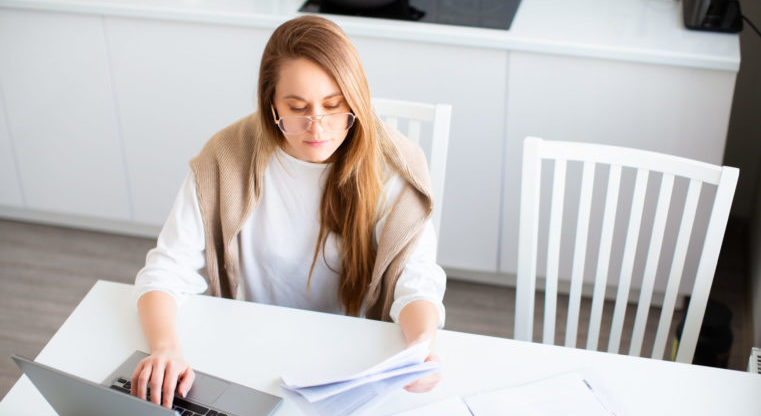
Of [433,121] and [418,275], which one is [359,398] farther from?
[433,121]

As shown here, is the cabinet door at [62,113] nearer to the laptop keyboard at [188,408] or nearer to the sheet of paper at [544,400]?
the laptop keyboard at [188,408]

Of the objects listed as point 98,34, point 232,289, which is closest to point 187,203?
point 232,289

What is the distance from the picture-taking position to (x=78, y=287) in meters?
2.45

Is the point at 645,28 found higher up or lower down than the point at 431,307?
higher up

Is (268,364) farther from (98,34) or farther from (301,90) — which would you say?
(98,34)

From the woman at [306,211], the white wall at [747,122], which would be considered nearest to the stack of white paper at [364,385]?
the woman at [306,211]

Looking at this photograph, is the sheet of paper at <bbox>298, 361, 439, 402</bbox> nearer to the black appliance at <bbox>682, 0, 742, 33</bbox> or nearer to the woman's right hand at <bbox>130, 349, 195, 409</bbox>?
the woman's right hand at <bbox>130, 349, 195, 409</bbox>

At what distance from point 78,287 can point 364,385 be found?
1.68 metres

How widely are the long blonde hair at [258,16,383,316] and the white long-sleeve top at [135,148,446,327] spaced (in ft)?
0.09

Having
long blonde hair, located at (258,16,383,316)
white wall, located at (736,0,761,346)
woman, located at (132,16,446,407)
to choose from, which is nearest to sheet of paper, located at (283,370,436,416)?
woman, located at (132,16,446,407)

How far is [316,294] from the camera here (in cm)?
150

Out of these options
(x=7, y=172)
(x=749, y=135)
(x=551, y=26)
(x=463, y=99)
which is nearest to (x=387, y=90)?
(x=463, y=99)

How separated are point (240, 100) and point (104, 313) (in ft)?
3.87

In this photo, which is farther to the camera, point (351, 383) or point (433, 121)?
point (433, 121)
